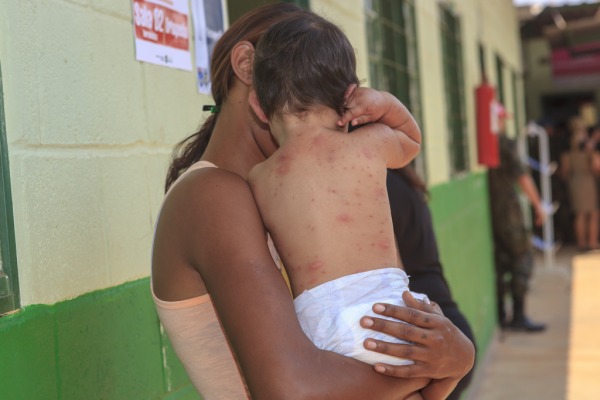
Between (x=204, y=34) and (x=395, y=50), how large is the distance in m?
2.54

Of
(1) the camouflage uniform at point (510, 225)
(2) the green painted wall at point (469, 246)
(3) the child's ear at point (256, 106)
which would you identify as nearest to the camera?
(3) the child's ear at point (256, 106)

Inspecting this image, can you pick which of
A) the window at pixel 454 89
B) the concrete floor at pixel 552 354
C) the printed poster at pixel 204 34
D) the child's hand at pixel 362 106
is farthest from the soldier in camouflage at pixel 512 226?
the child's hand at pixel 362 106

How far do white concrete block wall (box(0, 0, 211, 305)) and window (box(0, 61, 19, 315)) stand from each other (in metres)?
0.02

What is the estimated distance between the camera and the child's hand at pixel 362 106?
1.54m

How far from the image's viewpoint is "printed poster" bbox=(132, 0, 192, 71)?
2203 mm

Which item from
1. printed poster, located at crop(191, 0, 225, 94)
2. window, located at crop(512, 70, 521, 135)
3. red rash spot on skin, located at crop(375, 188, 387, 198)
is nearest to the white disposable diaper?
red rash spot on skin, located at crop(375, 188, 387, 198)

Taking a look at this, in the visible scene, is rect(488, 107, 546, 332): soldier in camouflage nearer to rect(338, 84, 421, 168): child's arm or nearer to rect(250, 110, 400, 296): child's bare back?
rect(338, 84, 421, 168): child's arm

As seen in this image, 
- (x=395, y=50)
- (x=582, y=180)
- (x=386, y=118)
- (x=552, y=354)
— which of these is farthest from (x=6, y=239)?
(x=582, y=180)

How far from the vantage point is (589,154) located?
44.8 ft

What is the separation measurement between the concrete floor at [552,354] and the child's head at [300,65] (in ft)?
15.5

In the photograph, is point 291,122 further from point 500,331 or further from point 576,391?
point 500,331

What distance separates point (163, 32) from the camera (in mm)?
2328

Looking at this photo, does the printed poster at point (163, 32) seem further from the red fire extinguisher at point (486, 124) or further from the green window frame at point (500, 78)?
the green window frame at point (500, 78)

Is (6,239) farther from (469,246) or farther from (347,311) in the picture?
(469,246)
